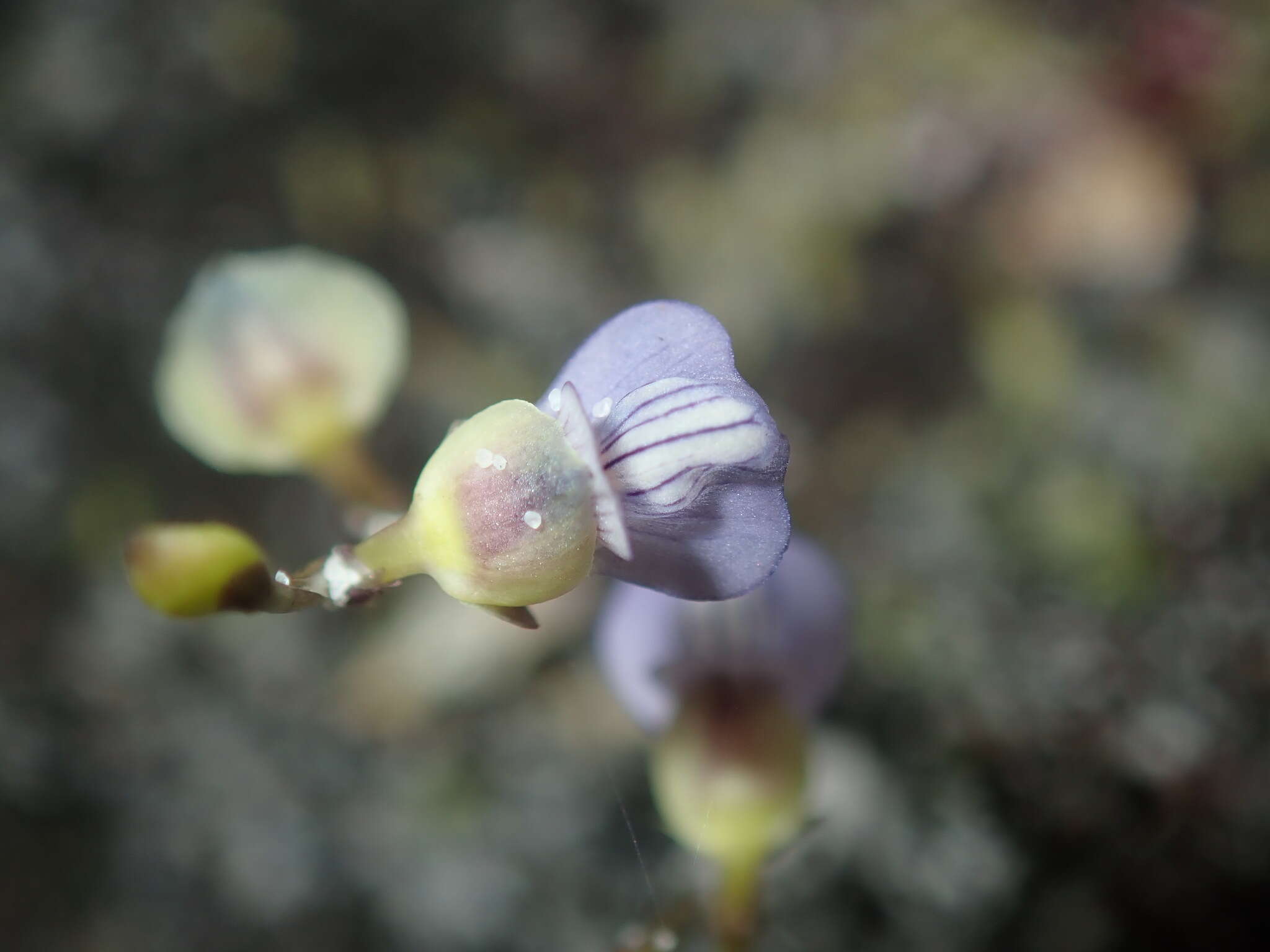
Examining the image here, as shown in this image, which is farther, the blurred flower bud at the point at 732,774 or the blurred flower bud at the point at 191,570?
the blurred flower bud at the point at 732,774

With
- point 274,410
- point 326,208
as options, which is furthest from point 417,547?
point 326,208

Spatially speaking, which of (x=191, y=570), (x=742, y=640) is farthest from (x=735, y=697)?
(x=191, y=570)

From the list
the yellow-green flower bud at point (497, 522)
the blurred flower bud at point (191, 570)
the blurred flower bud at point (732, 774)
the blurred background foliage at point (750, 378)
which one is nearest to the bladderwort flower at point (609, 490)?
the yellow-green flower bud at point (497, 522)

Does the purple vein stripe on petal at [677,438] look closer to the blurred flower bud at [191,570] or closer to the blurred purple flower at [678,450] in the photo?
the blurred purple flower at [678,450]

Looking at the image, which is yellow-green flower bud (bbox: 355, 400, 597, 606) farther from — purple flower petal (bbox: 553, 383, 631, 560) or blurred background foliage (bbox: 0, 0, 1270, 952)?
blurred background foliage (bbox: 0, 0, 1270, 952)

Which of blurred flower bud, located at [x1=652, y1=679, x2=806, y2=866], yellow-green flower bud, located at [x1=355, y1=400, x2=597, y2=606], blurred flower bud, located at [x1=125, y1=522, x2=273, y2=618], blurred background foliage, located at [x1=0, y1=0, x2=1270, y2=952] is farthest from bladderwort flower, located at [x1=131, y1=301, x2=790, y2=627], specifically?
blurred background foliage, located at [x1=0, y1=0, x2=1270, y2=952]

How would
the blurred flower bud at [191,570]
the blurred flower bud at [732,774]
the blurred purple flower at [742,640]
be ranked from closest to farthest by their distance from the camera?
1. the blurred flower bud at [191,570]
2. the blurred flower bud at [732,774]
3. the blurred purple flower at [742,640]

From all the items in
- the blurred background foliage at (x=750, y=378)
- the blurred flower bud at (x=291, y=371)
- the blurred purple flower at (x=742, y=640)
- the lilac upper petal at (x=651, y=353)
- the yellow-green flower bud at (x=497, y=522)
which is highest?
the lilac upper petal at (x=651, y=353)
